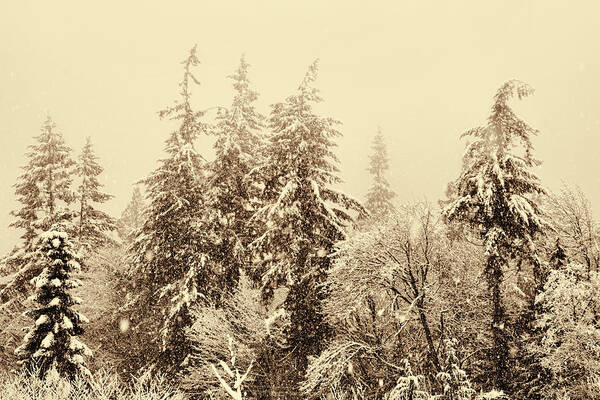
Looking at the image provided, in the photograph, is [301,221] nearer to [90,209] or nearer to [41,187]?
[41,187]

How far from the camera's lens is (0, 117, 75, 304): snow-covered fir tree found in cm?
2303

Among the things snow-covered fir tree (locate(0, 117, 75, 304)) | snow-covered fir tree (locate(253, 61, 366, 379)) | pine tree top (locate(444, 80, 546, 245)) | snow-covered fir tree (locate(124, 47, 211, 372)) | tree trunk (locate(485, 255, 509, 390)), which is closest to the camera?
pine tree top (locate(444, 80, 546, 245))

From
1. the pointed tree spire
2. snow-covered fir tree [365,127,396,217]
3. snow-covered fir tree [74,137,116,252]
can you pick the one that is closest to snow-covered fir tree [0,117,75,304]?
the pointed tree spire

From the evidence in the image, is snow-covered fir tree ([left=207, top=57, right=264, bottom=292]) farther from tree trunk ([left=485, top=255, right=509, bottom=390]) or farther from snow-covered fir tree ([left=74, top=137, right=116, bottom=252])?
tree trunk ([left=485, top=255, right=509, bottom=390])

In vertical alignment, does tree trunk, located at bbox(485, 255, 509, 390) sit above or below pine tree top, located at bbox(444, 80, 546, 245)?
below

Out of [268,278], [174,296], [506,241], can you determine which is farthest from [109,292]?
[506,241]

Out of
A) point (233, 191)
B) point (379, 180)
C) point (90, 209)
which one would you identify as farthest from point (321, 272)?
point (379, 180)

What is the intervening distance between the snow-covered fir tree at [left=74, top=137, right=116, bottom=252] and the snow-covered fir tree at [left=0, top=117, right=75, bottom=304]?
59.9 inches

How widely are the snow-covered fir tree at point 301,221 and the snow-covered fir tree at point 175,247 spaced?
341cm

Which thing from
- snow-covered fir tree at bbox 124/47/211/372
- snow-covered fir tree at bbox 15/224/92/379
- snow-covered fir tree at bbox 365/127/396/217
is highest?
snow-covered fir tree at bbox 365/127/396/217

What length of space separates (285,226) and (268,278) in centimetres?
224

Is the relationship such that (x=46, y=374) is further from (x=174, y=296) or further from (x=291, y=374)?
(x=291, y=374)

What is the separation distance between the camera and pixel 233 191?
2095 cm

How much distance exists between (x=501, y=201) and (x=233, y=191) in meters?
11.9
